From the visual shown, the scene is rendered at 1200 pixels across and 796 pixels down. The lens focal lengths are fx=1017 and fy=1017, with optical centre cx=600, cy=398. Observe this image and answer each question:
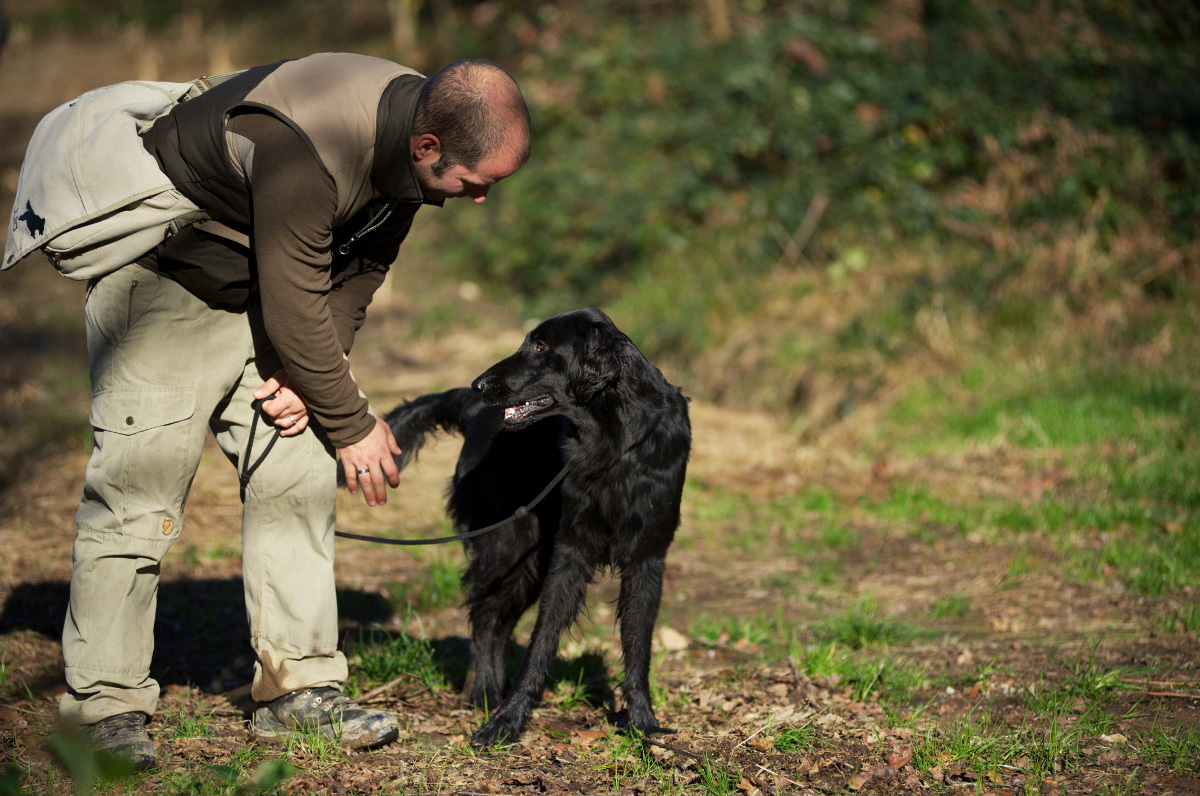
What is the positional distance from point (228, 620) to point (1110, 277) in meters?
6.78

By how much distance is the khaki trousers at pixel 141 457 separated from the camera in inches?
115

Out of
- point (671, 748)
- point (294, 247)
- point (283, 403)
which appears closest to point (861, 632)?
point (671, 748)

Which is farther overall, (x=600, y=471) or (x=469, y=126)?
(x=600, y=471)

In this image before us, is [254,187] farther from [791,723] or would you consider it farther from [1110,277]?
[1110,277]

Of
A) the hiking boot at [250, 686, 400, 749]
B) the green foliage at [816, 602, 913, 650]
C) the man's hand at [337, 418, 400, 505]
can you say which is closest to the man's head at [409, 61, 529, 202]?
the man's hand at [337, 418, 400, 505]

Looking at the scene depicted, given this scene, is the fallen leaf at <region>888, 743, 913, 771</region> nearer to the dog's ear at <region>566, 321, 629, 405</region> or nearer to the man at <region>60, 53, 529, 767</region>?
the dog's ear at <region>566, 321, 629, 405</region>

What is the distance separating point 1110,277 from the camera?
7.82m

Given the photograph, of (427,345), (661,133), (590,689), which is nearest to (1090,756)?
(590,689)

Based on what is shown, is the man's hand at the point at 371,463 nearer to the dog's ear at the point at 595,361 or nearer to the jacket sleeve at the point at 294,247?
the jacket sleeve at the point at 294,247

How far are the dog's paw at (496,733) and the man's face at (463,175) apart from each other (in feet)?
5.44

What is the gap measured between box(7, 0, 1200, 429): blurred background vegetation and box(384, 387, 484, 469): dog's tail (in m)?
3.85

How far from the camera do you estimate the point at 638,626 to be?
3.40 meters

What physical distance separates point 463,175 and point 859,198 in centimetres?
689

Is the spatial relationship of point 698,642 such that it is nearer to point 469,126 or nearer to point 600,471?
point 600,471
